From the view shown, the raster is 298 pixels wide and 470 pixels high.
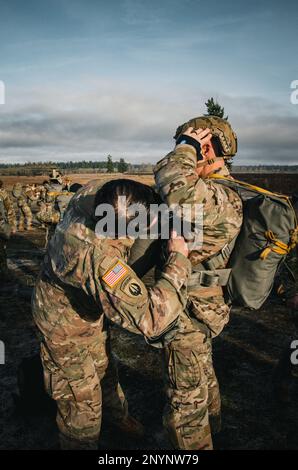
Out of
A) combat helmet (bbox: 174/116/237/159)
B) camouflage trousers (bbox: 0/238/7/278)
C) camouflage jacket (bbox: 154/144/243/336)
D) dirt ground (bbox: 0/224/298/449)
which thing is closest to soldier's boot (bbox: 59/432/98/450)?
dirt ground (bbox: 0/224/298/449)

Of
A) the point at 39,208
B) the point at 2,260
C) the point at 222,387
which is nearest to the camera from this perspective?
the point at 222,387

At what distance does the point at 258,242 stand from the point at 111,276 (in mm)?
1205

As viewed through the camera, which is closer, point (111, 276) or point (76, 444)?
point (111, 276)

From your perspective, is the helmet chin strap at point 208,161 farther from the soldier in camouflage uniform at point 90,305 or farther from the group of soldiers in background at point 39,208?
the group of soldiers in background at point 39,208

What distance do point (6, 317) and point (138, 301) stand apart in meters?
4.73

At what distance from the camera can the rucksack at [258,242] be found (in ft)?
8.59

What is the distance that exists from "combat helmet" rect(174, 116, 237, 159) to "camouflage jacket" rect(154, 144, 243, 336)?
0.19 metres

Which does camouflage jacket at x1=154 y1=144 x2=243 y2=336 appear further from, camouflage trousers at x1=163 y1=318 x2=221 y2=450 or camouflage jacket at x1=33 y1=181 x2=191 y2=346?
camouflage jacket at x1=33 y1=181 x2=191 y2=346

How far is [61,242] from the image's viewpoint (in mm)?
2506

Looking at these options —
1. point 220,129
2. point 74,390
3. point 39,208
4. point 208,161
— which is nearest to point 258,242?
point 208,161

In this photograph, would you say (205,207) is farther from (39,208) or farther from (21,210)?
(21,210)

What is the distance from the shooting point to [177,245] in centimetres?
243

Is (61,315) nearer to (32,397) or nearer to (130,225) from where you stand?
(130,225)

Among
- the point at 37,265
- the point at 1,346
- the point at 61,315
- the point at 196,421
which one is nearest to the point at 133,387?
the point at 196,421
